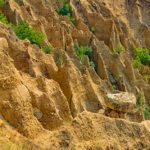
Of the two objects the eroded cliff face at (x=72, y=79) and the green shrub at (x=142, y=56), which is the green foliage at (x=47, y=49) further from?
the green shrub at (x=142, y=56)

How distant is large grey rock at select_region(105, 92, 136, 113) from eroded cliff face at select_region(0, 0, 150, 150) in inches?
6.3

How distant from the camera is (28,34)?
32875mm

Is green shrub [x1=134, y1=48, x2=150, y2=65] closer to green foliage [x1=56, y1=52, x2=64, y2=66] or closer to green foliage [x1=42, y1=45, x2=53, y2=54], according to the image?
green foliage [x1=42, y1=45, x2=53, y2=54]

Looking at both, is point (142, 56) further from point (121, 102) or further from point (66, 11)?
point (121, 102)

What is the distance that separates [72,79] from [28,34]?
295 inches

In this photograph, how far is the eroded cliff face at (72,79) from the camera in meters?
13.7

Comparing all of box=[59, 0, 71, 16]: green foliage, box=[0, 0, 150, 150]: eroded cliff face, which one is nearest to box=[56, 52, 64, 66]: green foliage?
box=[0, 0, 150, 150]: eroded cliff face

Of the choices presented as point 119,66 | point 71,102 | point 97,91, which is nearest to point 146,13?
point 119,66

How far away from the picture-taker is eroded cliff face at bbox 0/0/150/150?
13.7 meters

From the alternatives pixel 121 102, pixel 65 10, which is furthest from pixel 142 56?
pixel 121 102

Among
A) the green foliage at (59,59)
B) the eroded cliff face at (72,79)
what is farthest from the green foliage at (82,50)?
the green foliage at (59,59)

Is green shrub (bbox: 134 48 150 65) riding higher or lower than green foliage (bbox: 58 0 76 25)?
lower

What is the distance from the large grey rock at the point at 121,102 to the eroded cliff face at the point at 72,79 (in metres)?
0.16

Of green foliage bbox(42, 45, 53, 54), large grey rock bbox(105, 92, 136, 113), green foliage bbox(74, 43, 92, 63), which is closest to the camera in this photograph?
large grey rock bbox(105, 92, 136, 113)
